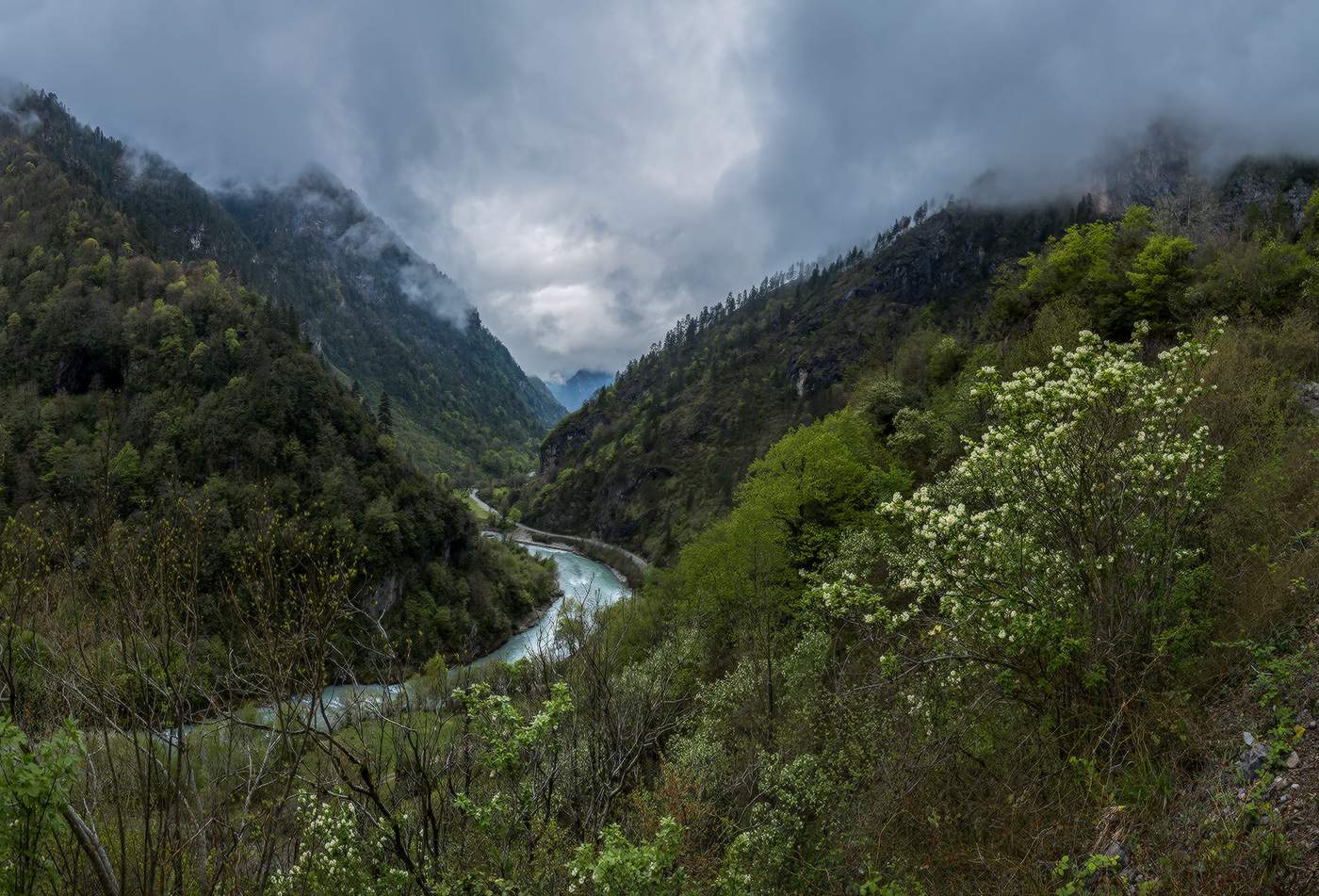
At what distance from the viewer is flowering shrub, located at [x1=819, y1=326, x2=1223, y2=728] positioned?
23.4ft

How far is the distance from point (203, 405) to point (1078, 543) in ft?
295

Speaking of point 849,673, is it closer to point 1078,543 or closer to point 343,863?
point 1078,543

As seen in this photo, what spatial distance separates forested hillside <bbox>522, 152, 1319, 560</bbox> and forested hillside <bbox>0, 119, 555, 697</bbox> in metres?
37.5

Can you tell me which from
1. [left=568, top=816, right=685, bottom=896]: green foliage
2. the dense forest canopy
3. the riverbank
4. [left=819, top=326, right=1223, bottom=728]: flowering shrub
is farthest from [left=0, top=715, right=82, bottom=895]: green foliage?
the riverbank

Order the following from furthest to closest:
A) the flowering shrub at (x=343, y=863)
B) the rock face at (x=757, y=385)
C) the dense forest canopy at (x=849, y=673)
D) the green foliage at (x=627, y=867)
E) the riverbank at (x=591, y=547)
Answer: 1. the rock face at (x=757, y=385)
2. the riverbank at (x=591, y=547)
3. the flowering shrub at (x=343, y=863)
4. the green foliage at (x=627, y=867)
5. the dense forest canopy at (x=849, y=673)

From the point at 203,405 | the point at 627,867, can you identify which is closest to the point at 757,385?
the point at 203,405

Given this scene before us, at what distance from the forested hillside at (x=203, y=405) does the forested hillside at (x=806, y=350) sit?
37.5m

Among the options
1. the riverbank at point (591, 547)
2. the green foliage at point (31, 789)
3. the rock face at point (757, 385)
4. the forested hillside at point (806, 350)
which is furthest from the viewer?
the rock face at point (757, 385)

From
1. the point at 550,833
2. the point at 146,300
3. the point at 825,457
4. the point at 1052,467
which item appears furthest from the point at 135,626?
the point at 146,300

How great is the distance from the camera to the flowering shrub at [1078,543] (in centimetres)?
713

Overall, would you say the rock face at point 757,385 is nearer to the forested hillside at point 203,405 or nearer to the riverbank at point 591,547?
the riverbank at point 591,547

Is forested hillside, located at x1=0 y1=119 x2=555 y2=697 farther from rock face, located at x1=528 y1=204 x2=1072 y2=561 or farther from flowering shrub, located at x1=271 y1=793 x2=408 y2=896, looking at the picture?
flowering shrub, located at x1=271 y1=793 x2=408 y2=896

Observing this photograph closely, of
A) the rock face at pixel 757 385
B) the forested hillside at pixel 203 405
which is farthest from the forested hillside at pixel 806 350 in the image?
the forested hillside at pixel 203 405

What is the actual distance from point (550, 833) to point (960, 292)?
141 m
